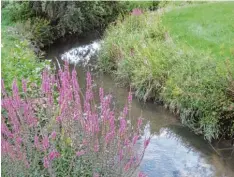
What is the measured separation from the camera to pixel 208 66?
24.3ft

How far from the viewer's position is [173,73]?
307 inches

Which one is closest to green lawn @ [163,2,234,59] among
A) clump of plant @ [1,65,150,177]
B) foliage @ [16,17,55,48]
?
foliage @ [16,17,55,48]

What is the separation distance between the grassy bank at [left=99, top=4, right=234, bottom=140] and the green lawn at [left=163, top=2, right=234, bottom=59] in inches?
13.1

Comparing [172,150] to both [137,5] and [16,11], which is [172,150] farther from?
[137,5]

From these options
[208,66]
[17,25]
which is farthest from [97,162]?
[17,25]

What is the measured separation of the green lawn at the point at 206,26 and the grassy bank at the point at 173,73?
0.33 metres

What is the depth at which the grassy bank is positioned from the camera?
661 centimetres

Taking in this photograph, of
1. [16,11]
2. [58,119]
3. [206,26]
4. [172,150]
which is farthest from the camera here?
[16,11]

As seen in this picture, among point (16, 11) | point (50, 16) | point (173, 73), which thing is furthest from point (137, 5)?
point (173, 73)

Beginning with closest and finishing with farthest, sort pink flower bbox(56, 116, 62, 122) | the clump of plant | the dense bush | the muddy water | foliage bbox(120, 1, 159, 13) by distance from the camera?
the clump of plant
pink flower bbox(56, 116, 62, 122)
the muddy water
the dense bush
foliage bbox(120, 1, 159, 13)

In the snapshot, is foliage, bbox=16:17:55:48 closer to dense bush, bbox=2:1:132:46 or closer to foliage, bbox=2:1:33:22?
dense bush, bbox=2:1:132:46

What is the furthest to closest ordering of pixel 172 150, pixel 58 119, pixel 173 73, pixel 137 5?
pixel 137 5 → pixel 173 73 → pixel 172 150 → pixel 58 119

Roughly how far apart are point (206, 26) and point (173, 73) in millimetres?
3944

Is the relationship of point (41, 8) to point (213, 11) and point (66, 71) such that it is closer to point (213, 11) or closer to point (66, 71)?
point (213, 11)
